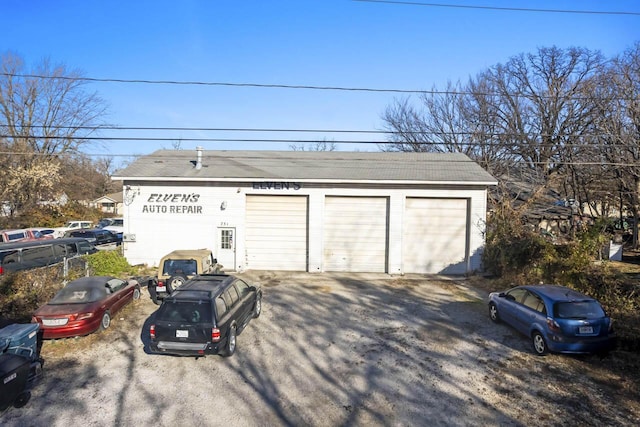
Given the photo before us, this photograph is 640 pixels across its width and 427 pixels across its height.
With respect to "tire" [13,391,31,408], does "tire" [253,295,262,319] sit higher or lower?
higher

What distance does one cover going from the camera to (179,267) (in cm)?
1303

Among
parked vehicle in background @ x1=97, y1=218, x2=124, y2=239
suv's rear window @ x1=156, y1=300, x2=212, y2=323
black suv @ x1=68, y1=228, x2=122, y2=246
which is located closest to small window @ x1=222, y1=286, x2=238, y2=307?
suv's rear window @ x1=156, y1=300, x2=212, y2=323

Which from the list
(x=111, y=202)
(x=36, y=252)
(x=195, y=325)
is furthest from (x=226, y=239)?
(x=111, y=202)

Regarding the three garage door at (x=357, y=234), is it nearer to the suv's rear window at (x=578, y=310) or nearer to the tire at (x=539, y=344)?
the tire at (x=539, y=344)

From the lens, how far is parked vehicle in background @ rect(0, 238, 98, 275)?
48.0 ft

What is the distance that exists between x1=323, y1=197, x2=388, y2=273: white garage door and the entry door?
14.2ft

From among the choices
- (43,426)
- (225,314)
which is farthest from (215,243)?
(43,426)

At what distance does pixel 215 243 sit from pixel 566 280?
14.3 meters

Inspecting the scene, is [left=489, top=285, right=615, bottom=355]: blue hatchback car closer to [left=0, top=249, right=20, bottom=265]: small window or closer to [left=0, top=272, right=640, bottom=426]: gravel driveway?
[left=0, top=272, right=640, bottom=426]: gravel driveway

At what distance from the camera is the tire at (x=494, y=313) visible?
11.1 metres

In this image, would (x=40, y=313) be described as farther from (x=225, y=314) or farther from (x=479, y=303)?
(x=479, y=303)

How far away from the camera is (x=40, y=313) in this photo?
9766 millimetres

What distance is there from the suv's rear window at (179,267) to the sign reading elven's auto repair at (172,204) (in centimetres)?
581

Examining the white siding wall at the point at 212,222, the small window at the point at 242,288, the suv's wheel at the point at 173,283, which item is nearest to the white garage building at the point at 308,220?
the white siding wall at the point at 212,222
